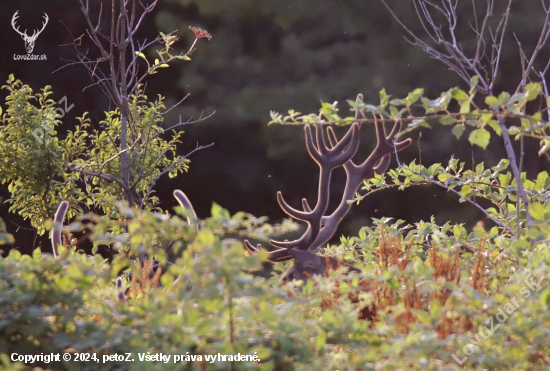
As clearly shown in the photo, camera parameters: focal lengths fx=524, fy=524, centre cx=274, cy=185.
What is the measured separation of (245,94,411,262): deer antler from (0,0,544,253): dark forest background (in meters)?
2.38

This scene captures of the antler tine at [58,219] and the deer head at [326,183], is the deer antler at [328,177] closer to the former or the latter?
the deer head at [326,183]

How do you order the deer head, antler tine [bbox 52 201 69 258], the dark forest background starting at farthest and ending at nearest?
the dark forest background → the deer head → antler tine [bbox 52 201 69 258]

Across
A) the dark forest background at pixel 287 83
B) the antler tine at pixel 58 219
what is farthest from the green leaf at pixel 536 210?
the dark forest background at pixel 287 83

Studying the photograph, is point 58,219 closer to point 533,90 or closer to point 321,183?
point 321,183

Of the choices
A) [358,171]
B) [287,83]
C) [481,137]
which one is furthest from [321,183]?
[287,83]

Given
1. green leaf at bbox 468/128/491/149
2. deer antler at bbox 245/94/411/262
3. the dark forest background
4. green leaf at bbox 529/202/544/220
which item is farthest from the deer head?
the dark forest background

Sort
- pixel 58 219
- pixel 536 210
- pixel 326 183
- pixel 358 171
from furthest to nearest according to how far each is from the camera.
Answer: pixel 358 171 < pixel 326 183 < pixel 58 219 < pixel 536 210

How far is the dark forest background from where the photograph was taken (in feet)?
14.9

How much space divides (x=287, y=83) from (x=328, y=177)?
9.59 feet

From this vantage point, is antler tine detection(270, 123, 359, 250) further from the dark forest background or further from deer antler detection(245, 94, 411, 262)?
the dark forest background

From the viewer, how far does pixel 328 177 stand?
201cm

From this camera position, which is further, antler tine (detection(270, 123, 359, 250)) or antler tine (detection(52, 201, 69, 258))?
antler tine (detection(270, 123, 359, 250))

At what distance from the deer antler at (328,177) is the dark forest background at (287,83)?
2382 mm

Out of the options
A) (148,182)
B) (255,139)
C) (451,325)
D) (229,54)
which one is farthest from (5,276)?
(229,54)
